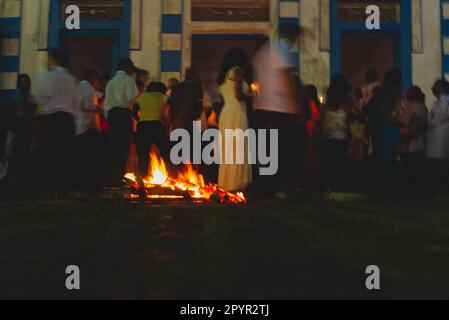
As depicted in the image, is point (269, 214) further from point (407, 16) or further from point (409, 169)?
point (407, 16)

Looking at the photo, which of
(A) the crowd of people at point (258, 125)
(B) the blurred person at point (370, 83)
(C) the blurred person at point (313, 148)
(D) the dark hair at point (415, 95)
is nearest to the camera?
(A) the crowd of people at point (258, 125)

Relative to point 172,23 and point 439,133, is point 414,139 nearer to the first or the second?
point 439,133

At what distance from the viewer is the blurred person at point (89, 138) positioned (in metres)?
8.20

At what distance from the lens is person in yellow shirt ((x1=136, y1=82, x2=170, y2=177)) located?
26.2 feet

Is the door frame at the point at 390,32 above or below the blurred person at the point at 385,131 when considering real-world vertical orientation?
above

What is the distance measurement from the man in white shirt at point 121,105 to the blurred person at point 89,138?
0.32 m

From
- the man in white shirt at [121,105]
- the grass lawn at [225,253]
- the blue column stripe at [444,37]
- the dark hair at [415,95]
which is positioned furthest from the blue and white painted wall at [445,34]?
the grass lawn at [225,253]

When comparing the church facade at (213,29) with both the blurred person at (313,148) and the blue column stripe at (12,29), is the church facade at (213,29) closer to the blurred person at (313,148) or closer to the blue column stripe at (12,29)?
the blue column stripe at (12,29)

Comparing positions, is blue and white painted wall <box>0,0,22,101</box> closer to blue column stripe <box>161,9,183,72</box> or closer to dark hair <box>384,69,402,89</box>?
blue column stripe <box>161,9,183,72</box>

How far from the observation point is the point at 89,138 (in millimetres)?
8625

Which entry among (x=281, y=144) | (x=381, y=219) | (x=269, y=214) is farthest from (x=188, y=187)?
(x=381, y=219)

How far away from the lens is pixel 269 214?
5.46 metres

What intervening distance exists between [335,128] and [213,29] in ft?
14.1
